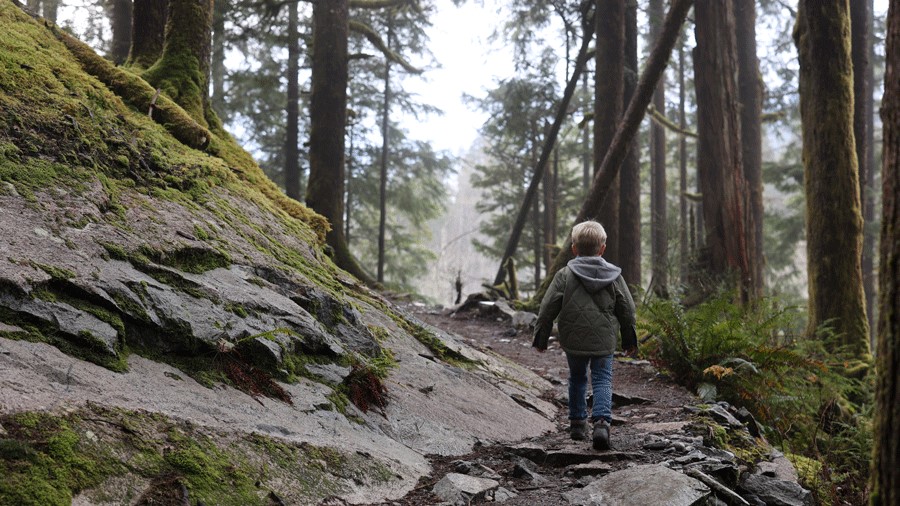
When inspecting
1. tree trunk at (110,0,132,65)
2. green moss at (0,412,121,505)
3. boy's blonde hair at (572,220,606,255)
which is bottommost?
green moss at (0,412,121,505)

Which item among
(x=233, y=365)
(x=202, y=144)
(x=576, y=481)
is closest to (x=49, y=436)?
(x=233, y=365)

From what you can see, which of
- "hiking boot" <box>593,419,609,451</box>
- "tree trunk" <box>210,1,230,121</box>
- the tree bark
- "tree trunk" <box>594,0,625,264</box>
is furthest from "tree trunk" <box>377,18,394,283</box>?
"hiking boot" <box>593,419,609,451</box>

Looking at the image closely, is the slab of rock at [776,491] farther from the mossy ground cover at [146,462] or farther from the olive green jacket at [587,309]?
the mossy ground cover at [146,462]

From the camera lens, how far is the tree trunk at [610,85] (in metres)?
12.2

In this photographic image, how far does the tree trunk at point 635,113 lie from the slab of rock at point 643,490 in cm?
707

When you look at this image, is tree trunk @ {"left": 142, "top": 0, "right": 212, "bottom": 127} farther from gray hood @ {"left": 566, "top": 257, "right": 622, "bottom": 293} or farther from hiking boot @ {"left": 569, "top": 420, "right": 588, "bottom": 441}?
hiking boot @ {"left": 569, "top": 420, "right": 588, "bottom": 441}

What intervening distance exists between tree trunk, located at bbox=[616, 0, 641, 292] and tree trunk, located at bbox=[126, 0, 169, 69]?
9132 millimetres

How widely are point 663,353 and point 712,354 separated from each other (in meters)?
0.68

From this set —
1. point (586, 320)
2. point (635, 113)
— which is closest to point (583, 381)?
point (586, 320)

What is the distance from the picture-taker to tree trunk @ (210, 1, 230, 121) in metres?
12.6

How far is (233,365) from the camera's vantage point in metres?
3.44

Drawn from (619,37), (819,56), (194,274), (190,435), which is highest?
(619,37)

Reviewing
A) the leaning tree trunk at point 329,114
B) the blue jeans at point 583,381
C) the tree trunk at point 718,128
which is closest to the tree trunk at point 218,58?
the leaning tree trunk at point 329,114

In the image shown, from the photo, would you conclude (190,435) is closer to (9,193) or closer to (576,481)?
(9,193)
